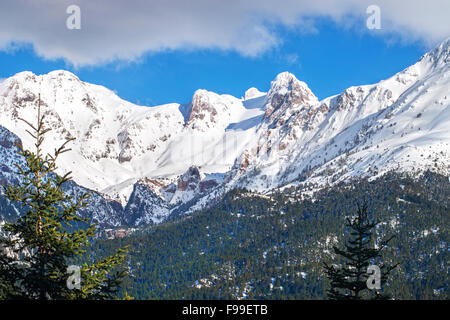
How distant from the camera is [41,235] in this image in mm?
32375

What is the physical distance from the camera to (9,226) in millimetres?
32594
